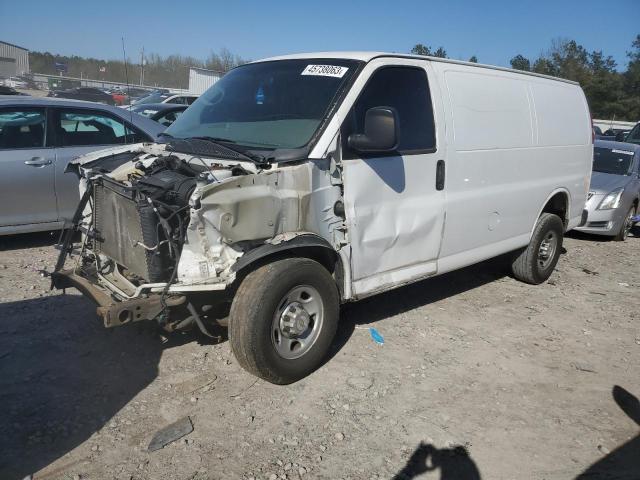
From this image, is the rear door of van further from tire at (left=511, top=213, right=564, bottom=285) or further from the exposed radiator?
tire at (left=511, top=213, right=564, bottom=285)

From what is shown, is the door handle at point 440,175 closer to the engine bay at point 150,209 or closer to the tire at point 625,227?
the engine bay at point 150,209

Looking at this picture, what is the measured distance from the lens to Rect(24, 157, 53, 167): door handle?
5.98 metres

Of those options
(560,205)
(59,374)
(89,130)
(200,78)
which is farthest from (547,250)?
(200,78)

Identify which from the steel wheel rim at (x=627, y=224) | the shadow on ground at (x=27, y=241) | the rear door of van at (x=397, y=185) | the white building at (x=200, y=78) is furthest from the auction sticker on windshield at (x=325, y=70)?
the white building at (x=200, y=78)

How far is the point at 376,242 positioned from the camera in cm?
401

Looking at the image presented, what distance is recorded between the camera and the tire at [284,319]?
3371mm

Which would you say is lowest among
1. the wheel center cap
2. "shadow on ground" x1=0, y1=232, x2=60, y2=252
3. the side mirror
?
"shadow on ground" x1=0, y1=232, x2=60, y2=252

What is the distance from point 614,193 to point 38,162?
840cm

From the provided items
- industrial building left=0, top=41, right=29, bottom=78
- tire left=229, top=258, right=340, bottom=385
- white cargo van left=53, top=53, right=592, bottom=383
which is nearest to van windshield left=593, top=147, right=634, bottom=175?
white cargo van left=53, top=53, right=592, bottom=383

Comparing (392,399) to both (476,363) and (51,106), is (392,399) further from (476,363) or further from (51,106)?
(51,106)

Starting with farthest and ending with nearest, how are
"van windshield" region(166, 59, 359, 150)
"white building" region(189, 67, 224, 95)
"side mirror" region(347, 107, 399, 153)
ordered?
"white building" region(189, 67, 224, 95) < "van windshield" region(166, 59, 359, 150) < "side mirror" region(347, 107, 399, 153)

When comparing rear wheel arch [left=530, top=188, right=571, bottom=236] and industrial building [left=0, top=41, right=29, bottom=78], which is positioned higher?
industrial building [left=0, top=41, right=29, bottom=78]

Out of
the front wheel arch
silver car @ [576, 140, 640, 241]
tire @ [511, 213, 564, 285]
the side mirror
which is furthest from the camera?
silver car @ [576, 140, 640, 241]

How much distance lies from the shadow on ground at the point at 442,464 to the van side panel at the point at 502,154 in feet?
5.82
